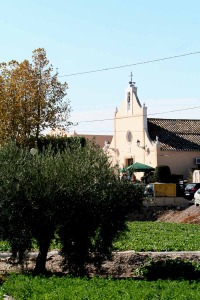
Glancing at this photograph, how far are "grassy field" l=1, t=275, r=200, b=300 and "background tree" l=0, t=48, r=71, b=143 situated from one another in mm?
30138

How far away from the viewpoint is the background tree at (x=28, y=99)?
46312 mm

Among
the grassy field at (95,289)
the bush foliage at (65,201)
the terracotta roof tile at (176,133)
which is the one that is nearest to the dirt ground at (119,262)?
the bush foliage at (65,201)

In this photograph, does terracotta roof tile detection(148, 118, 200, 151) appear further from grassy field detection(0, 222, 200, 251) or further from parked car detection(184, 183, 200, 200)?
grassy field detection(0, 222, 200, 251)

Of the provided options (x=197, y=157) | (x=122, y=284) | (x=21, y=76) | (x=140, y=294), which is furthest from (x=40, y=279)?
(x=197, y=157)

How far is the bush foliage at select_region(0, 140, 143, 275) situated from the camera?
60.7 ft

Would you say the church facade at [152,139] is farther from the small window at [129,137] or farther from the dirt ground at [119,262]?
the dirt ground at [119,262]

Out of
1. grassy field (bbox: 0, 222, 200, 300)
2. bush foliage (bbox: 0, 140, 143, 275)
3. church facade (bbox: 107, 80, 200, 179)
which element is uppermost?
church facade (bbox: 107, 80, 200, 179)

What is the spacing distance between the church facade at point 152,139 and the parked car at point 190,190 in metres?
9.37

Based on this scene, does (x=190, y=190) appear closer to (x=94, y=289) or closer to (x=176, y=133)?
(x=176, y=133)

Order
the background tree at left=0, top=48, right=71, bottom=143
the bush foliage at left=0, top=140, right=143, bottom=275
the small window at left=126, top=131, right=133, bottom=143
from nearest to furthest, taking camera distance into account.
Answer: the bush foliage at left=0, top=140, right=143, bottom=275, the background tree at left=0, top=48, right=71, bottom=143, the small window at left=126, top=131, right=133, bottom=143

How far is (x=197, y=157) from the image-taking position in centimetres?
6456

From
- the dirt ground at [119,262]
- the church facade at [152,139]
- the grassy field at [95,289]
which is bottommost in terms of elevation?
the dirt ground at [119,262]

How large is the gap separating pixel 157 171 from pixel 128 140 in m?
8.86

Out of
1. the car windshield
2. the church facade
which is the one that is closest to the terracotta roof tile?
the church facade
